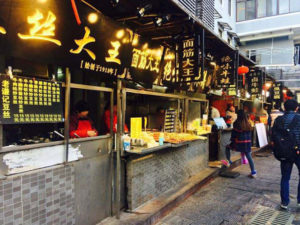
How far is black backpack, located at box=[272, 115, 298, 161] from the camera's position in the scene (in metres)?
5.53

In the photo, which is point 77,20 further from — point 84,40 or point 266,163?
point 266,163

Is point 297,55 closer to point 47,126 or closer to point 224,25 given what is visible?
point 224,25

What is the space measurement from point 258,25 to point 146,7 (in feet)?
75.9

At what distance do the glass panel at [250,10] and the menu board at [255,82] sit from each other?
13986 millimetres

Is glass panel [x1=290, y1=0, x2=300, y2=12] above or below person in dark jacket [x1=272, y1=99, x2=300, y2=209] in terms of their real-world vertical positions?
above

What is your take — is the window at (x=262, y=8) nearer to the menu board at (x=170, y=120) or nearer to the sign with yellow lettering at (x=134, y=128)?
the menu board at (x=170, y=120)

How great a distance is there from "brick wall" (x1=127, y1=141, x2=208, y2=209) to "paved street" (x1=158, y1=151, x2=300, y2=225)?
24.8 inches

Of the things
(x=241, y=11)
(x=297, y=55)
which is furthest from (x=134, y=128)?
(x=241, y=11)

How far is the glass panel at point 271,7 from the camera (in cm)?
2367

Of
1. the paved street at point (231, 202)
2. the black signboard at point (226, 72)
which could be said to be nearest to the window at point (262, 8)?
the black signboard at point (226, 72)

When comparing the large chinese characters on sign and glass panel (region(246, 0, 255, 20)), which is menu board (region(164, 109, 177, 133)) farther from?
glass panel (region(246, 0, 255, 20))

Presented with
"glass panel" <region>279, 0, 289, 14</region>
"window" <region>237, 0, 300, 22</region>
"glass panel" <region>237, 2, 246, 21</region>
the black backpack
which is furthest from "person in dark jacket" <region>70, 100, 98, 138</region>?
"glass panel" <region>279, 0, 289, 14</region>

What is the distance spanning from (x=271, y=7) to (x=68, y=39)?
86.7ft

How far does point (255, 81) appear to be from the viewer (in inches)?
518
